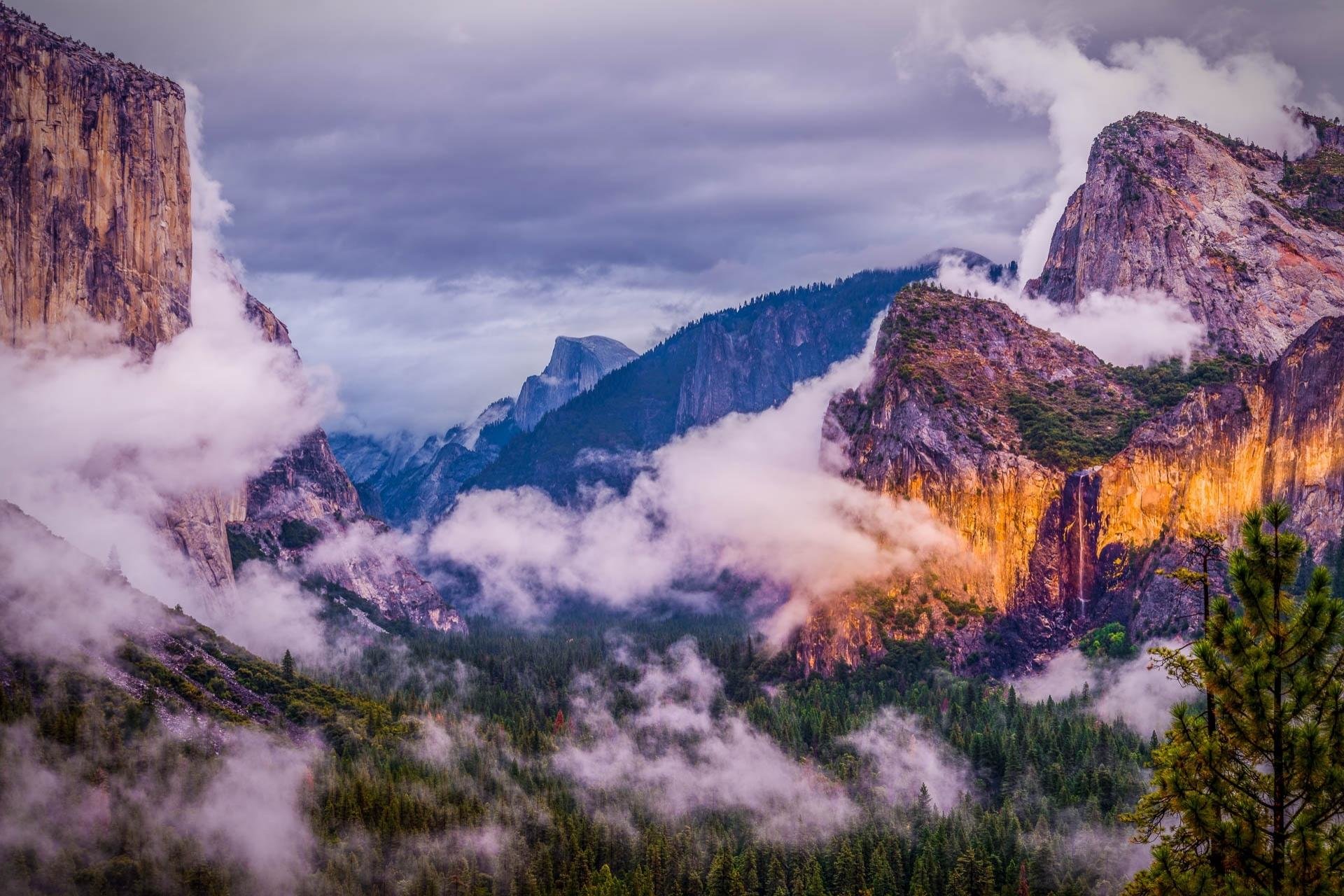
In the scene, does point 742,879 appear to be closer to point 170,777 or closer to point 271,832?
point 271,832

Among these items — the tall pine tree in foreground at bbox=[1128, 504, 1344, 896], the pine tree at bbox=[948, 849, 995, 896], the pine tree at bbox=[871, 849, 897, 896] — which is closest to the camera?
the tall pine tree in foreground at bbox=[1128, 504, 1344, 896]

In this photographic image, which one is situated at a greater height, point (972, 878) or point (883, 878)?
point (972, 878)

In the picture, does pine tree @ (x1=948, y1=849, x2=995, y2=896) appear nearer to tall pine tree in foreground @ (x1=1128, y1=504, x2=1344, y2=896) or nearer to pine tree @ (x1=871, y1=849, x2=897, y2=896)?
pine tree @ (x1=871, y1=849, x2=897, y2=896)

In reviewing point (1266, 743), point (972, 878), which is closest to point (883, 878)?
point (972, 878)

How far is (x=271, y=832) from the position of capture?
616 feet

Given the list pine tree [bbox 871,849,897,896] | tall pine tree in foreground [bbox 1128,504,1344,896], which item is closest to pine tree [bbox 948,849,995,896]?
pine tree [bbox 871,849,897,896]

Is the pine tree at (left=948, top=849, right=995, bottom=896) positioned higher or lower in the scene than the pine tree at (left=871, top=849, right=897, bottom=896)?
higher

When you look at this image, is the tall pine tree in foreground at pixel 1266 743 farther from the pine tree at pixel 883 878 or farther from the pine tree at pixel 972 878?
the pine tree at pixel 883 878

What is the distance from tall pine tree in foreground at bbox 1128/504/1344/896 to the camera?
4775 centimetres

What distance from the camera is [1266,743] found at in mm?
49188

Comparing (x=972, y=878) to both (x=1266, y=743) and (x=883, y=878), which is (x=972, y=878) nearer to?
(x=883, y=878)

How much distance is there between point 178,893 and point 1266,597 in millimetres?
158046

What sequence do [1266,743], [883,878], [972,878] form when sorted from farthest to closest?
[883,878] < [972,878] < [1266,743]

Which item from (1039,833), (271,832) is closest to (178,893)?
(271,832)
